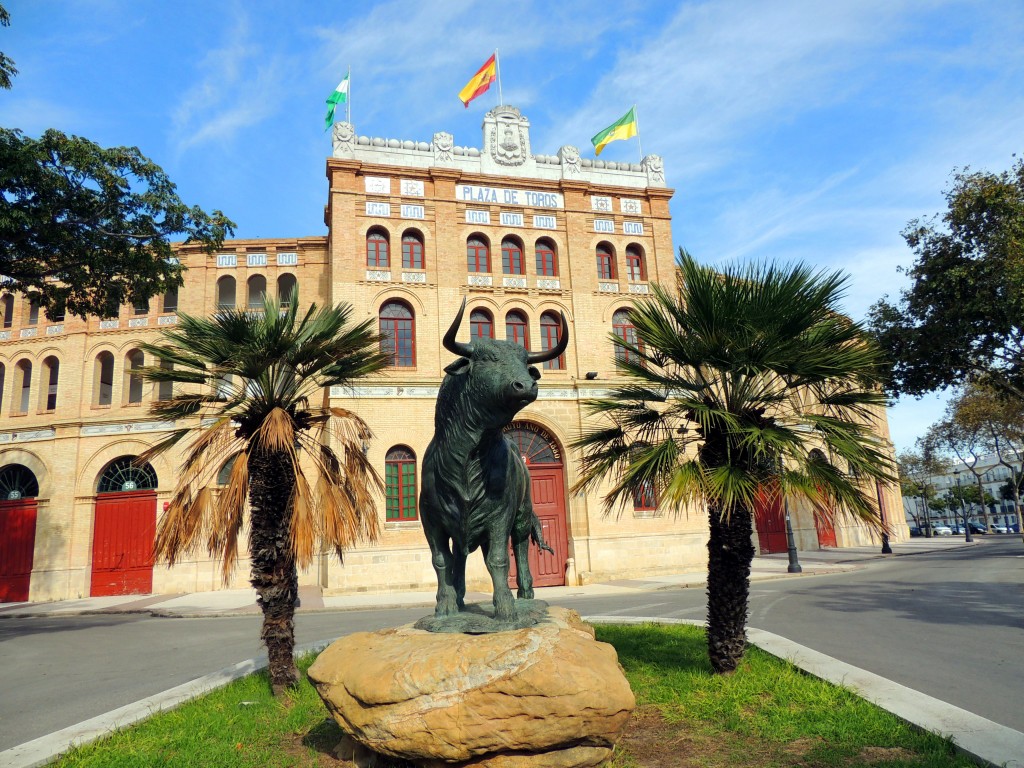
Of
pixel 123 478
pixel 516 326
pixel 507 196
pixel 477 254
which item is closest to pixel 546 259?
pixel 477 254

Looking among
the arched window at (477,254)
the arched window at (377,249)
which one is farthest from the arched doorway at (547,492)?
the arched window at (377,249)

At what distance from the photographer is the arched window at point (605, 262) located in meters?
24.7

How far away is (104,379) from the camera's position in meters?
25.4

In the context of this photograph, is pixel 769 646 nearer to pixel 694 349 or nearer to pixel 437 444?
pixel 694 349

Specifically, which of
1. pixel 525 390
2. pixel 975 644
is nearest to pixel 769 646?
pixel 975 644

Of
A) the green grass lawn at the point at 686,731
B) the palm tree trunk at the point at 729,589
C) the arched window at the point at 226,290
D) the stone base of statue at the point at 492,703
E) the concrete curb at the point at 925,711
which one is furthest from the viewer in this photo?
the arched window at the point at 226,290

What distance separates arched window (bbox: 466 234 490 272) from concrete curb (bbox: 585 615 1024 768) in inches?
689

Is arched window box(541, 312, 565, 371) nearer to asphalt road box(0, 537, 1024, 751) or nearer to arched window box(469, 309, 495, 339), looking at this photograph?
arched window box(469, 309, 495, 339)

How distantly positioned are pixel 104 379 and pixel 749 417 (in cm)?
2540

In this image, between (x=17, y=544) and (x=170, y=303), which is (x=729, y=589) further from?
(x=17, y=544)

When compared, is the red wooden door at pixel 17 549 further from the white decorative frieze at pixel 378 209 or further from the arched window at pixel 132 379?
the white decorative frieze at pixel 378 209

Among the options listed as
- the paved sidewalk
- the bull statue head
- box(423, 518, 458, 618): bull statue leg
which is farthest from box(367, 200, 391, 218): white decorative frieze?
the bull statue head

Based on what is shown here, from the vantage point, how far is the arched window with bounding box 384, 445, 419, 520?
67.5ft

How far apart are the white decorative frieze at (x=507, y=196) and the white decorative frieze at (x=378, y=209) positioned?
247 centimetres
